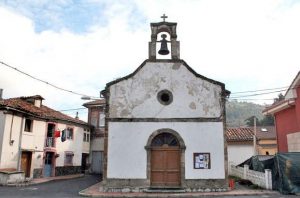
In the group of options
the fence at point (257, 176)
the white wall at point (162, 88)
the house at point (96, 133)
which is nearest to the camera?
the fence at point (257, 176)

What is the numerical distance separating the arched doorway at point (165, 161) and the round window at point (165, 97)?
165 centimetres

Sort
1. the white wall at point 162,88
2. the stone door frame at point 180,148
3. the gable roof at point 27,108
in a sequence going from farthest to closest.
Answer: the gable roof at point 27,108, the white wall at point 162,88, the stone door frame at point 180,148

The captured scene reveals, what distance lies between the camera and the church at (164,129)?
1561 cm

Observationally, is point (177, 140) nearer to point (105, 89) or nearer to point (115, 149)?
point (115, 149)

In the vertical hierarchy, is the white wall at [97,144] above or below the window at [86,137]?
below

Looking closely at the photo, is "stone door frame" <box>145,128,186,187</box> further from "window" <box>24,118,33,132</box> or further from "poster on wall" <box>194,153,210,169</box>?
"window" <box>24,118,33,132</box>

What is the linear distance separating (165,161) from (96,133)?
18.4 m

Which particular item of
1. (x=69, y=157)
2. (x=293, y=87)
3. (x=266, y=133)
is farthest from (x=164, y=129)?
(x=266, y=133)

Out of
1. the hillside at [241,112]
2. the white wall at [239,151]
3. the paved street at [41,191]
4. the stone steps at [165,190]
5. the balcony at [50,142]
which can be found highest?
the hillside at [241,112]

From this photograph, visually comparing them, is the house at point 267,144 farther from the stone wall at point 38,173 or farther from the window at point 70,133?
the stone wall at point 38,173

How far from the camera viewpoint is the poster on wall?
15.7 m

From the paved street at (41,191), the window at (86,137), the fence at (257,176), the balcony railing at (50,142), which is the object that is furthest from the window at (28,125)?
the fence at (257,176)

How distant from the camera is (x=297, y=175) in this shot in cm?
Result: 1442

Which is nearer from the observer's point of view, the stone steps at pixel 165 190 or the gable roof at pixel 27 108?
the stone steps at pixel 165 190
